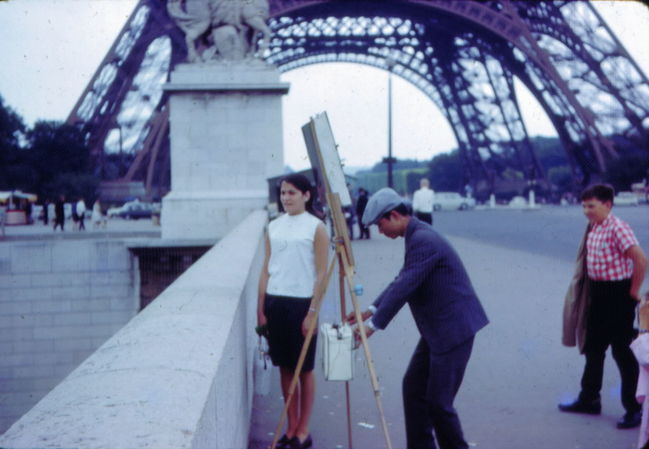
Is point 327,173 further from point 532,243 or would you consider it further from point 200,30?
point 532,243

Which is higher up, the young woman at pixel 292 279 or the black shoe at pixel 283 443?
the young woman at pixel 292 279

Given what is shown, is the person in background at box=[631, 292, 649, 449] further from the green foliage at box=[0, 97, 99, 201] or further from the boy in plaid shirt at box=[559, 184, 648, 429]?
the green foliage at box=[0, 97, 99, 201]

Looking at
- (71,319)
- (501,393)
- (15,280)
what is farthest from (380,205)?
(15,280)

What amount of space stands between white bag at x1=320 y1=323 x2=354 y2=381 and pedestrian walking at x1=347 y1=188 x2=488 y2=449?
22 cm

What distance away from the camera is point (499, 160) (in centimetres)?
5141

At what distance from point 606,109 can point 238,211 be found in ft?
91.2

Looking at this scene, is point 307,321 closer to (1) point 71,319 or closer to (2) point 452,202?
(1) point 71,319

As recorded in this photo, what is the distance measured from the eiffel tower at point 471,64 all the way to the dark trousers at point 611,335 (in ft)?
76.9

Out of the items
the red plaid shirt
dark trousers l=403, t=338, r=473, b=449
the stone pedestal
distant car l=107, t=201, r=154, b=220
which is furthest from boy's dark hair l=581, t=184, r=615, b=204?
distant car l=107, t=201, r=154, b=220

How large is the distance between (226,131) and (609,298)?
10575mm

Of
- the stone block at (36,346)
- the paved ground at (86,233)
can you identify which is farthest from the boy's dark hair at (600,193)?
the paved ground at (86,233)

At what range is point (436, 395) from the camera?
3.83m

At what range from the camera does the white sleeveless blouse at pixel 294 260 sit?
4.44 m

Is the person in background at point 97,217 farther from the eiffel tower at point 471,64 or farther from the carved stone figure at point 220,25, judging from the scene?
the carved stone figure at point 220,25
